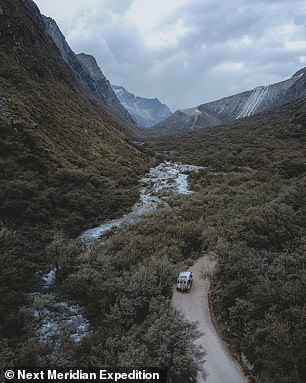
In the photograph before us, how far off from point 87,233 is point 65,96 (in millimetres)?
44434

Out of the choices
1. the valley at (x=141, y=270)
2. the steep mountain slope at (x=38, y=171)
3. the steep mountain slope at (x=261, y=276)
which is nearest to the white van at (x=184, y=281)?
the valley at (x=141, y=270)

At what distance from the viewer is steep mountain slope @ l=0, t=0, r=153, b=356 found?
56.4ft

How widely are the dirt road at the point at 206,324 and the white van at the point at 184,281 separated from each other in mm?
267

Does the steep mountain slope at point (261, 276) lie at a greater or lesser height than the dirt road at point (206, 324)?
greater

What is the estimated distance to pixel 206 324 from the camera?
14.1 metres

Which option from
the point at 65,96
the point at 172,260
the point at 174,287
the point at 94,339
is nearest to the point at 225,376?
the point at 94,339

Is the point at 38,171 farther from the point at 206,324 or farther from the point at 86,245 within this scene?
the point at 206,324

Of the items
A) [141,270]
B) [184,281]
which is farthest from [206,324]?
[141,270]

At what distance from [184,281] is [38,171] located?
63.9 ft

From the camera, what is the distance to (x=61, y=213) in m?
25.6

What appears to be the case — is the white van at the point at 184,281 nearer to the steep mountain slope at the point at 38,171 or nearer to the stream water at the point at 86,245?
Answer: the stream water at the point at 86,245

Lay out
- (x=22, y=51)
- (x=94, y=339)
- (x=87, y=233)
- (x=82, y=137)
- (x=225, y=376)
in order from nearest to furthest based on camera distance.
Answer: (x=225, y=376) → (x=94, y=339) → (x=87, y=233) → (x=82, y=137) → (x=22, y=51)

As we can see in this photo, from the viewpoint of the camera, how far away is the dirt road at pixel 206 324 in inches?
447

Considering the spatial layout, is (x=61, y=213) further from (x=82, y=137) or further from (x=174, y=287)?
(x=82, y=137)
